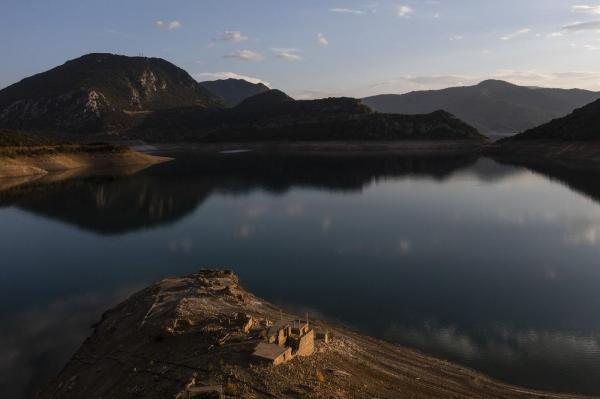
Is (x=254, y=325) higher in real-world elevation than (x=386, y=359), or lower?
higher

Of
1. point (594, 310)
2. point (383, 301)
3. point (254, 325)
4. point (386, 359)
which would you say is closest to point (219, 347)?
Answer: point (254, 325)

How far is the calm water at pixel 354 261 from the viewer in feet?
70.5

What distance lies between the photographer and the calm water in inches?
846

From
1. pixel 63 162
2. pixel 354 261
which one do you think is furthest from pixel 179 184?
pixel 354 261

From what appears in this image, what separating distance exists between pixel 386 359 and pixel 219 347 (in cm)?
651

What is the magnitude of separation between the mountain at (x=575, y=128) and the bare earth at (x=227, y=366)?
11077 cm

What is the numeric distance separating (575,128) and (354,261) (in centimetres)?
10502

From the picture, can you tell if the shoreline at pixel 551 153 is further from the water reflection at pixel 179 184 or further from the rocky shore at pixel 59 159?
the rocky shore at pixel 59 159

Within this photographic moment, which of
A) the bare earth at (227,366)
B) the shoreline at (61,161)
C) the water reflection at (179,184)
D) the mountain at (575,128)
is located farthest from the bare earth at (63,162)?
the mountain at (575,128)

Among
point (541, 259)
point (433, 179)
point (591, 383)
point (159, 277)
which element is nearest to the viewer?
point (591, 383)

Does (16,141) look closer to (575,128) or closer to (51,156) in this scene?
(51,156)

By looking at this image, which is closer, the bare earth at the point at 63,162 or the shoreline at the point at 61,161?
the bare earth at the point at 63,162

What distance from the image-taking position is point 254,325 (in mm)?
18062

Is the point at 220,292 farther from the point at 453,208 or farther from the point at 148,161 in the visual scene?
the point at 148,161
